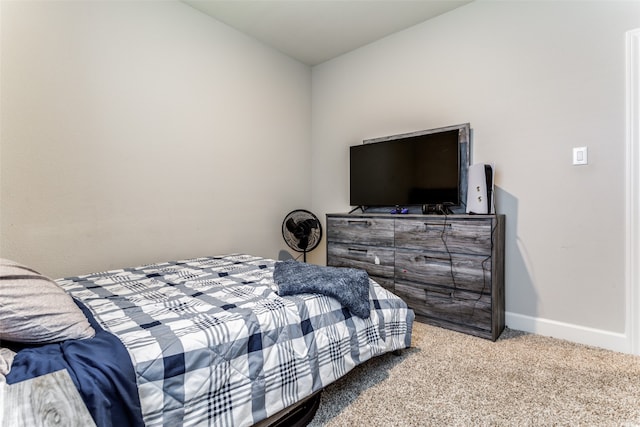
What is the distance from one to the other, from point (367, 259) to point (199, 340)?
1937mm

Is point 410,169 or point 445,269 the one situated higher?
point 410,169

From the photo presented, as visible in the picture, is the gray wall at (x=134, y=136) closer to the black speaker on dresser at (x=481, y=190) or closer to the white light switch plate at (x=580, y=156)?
the black speaker on dresser at (x=481, y=190)

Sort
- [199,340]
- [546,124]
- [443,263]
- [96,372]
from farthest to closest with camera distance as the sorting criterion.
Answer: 1. [443,263]
2. [546,124]
3. [199,340]
4. [96,372]

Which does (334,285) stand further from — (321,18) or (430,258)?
(321,18)

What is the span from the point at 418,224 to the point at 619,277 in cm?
130

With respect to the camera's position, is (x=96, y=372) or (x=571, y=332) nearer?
(x=96, y=372)

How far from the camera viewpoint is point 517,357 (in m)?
1.93

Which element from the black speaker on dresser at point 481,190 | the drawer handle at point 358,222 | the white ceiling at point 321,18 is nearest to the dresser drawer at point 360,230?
the drawer handle at point 358,222

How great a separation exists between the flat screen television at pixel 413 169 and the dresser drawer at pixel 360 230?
0.35 m

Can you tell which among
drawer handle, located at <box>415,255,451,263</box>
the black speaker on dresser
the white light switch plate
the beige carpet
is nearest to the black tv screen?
the black speaker on dresser

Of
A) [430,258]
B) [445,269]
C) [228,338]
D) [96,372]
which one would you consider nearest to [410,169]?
[430,258]

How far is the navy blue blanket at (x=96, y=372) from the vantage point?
786mm

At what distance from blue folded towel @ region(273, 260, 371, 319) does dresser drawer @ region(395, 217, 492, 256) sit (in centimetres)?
95

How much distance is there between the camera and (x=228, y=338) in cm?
112
